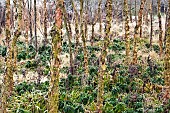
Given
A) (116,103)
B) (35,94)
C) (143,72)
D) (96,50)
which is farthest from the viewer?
(96,50)

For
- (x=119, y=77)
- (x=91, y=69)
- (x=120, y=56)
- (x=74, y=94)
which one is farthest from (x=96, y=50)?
(x=74, y=94)

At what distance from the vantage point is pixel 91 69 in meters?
12.7

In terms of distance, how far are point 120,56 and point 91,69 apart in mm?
3469

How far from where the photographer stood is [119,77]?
1139 centimetres

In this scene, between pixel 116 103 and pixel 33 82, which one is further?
pixel 33 82

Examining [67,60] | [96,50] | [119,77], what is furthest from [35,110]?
[96,50]

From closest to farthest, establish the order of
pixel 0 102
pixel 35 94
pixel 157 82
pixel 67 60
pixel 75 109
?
pixel 0 102
pixel 75 109
pixel 35 94
pixel 157 82
pixel 67 60

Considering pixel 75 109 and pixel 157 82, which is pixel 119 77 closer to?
pixel 157 82

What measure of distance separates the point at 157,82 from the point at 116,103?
8.90 feet

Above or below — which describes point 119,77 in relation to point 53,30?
below

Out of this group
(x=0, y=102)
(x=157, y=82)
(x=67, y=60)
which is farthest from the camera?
(x=67, y=60)

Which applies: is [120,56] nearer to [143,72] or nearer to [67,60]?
[67,60]

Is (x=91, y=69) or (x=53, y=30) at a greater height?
(x=53, y=30)

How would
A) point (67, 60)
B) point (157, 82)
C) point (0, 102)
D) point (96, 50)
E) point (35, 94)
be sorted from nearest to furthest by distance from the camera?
point (0, 102)
point (35, 94)
point (157, 82)
point (67, 60)
point (96, 50)
